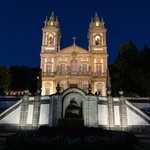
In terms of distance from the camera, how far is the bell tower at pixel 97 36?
41.7 meters

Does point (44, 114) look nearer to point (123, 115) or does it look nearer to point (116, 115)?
point (116, 115)

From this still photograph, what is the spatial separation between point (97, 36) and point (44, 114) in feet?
90.8

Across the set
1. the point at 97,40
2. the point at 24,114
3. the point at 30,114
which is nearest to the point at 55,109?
the point at 30,114

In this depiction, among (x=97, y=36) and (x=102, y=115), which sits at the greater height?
(x=97, y=36)

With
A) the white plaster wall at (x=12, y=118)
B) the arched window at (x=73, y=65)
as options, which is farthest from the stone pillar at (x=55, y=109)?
the arched window at (x=73, y=65)

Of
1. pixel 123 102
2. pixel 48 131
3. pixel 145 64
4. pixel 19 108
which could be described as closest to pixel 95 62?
pixel 145 64

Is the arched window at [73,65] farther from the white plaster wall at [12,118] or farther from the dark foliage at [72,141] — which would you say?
the dark foliage at [72,141]

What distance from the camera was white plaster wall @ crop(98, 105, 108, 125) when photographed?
65.5 ft

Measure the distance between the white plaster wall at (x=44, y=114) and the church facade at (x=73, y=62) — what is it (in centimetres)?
1625

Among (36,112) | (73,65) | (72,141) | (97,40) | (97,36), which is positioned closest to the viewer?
(72,141)

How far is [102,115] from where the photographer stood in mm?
20172

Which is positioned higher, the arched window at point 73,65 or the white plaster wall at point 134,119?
the arched window at point 73,65

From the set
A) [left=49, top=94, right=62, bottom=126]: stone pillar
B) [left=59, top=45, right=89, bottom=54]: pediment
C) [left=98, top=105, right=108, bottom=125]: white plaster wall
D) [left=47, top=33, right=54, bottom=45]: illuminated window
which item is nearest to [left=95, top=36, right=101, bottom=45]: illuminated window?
[left=59, top=45, right=89, bottom=54]: pediment

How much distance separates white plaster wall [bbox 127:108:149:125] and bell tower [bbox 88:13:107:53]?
22.6 meters
